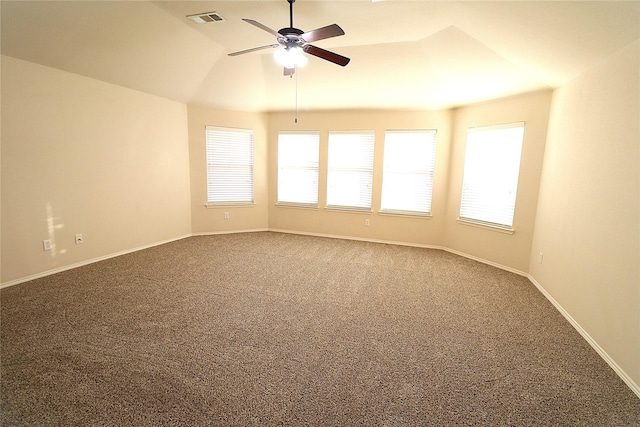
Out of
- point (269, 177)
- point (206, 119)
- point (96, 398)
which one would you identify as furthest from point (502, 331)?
point (206, 119)

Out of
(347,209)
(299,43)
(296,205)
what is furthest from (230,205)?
(299,43)

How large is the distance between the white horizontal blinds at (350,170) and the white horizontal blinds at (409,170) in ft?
1.04

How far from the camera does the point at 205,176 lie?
5449 mm

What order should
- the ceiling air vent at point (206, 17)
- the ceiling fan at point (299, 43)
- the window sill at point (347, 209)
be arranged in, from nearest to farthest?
the ceiling fan at point (299, 43) → the ceiling air vent at point (206, 17) → the window sill at point (347, 209)

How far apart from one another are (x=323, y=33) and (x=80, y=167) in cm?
359

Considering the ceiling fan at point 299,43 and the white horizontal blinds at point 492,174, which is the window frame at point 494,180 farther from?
the ceiling fan at point 299,43

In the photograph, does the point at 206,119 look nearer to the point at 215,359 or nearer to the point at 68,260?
the point at 68,260

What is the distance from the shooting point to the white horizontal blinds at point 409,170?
4941 mm

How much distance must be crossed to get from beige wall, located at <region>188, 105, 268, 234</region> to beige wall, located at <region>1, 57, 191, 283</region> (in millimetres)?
280

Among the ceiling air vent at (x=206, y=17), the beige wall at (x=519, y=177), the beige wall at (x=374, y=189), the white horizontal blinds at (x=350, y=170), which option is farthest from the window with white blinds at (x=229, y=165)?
the beige wall at (x=519, y=177)

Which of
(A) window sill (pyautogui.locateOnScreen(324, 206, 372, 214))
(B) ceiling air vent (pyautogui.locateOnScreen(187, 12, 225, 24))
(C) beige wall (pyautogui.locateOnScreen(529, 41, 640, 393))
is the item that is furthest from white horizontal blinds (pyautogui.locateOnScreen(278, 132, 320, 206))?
(C) beige wall (pyautogui.locateOnScreen(529, 41, 640, 393))

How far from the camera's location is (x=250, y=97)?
5.11 metres

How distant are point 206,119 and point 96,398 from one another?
472cm

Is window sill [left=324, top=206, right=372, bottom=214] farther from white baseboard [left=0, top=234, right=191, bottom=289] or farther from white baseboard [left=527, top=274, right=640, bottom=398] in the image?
white baseboard [left=0, top=234, right=191, bottom=289]
